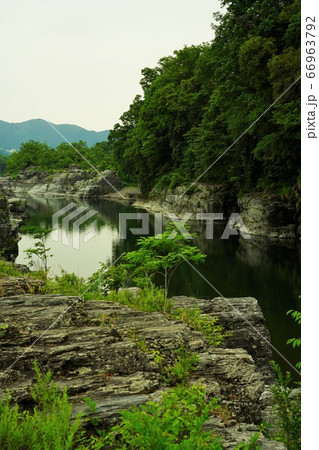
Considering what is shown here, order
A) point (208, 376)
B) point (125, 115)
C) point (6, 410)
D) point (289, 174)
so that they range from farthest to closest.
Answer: point (125, 115) → point (289, 174) → point (208, 376) → point (6, 410)

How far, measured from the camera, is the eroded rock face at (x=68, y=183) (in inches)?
3049

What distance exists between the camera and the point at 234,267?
22484 millimetres

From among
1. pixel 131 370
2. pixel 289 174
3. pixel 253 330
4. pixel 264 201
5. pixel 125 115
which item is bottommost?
pixel 253 330

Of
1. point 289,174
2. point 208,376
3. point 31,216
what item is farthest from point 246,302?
point 31,216

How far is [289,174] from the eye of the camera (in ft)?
99.4

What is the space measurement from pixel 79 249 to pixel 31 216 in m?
20.9

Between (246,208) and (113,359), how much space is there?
1170 inches

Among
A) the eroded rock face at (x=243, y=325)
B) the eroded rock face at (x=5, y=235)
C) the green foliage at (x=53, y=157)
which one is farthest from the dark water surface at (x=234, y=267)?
the green foliage at (x=53, y=157)

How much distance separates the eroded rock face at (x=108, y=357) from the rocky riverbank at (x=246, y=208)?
2462 cm

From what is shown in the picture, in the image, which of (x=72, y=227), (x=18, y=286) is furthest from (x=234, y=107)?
(x=18, y=286)

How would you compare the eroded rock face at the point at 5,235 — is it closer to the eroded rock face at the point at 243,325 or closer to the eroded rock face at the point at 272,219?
the eroded rock face at the point at 243,325

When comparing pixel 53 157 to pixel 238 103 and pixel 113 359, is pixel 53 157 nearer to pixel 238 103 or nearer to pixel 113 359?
pixel 238 103

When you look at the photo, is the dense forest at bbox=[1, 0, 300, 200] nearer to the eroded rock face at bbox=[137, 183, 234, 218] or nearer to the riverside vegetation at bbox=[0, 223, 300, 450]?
the eroded rock face at bbox=[137, 183, 234, 218]

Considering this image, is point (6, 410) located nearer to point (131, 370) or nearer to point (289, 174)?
point (131, 370)
